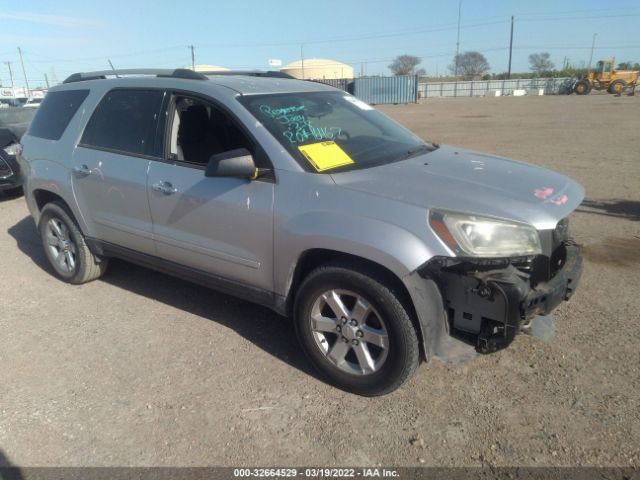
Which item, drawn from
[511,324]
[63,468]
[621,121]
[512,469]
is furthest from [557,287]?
[621,121]

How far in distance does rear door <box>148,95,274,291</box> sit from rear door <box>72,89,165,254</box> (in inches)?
5.9

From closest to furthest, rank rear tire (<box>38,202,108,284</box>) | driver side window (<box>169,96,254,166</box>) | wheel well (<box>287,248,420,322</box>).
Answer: wheel well (<box>287,248,420,322</box>)
driver side window (<box>169,96,254,166</box>)
rear tire (<box>38,202,108,284</box>)

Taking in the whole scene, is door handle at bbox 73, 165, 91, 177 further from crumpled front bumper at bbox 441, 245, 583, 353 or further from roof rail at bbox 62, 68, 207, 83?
crumpled front bumper at bbox 441, 245, 583, 353

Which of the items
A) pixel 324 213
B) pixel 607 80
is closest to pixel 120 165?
pixel 324 213

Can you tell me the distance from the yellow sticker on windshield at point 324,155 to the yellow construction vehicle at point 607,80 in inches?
1885

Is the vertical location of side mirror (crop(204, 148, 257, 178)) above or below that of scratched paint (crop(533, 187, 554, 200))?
above

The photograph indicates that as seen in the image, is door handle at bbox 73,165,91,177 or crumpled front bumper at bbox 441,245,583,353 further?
door handle at bbox 73,165,91,177

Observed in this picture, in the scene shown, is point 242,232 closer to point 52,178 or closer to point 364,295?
point 364,295

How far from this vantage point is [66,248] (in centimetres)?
473

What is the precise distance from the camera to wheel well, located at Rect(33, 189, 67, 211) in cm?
476

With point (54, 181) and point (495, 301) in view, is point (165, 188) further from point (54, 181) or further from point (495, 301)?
A: point (495, 301)

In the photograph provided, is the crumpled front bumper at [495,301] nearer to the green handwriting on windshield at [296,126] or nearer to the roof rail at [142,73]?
the green handwriting on windshield at [296,126]

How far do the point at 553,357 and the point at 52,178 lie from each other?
4345 millimetres

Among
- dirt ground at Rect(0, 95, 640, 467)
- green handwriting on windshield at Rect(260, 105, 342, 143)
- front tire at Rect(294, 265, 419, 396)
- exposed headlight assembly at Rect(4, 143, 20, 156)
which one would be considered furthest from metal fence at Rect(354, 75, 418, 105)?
front tire at Rect(294, 265, 419, 396)
